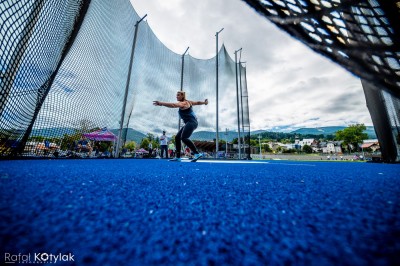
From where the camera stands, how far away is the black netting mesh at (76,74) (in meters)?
3.13

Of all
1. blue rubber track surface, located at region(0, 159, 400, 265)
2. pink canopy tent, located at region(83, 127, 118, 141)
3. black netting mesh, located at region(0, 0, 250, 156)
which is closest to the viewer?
blue rubber track surface, located at region(0, 159, 400, 265)

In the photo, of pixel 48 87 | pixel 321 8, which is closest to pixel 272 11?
pixel 321 8

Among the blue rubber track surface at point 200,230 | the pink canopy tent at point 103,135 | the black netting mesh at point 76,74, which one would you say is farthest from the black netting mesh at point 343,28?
the pink canopy tent at point 103,135

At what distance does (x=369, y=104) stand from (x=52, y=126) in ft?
32.3

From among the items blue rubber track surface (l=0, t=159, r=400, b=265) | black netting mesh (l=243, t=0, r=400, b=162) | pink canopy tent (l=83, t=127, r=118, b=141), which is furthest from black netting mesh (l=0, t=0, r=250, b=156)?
black netting mesh (l=243, t=0, r=400, b=162)

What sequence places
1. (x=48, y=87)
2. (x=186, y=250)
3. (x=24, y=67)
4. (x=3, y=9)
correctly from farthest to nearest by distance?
(x=48, y=87) < (x=24, y=67) < (x=3, y=9) < (x=186, y=250)

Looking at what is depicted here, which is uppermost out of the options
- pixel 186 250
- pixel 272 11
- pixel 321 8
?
pixel 272 11

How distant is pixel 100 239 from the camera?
477 mm

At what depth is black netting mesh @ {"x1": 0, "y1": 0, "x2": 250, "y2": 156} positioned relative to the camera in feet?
10.3

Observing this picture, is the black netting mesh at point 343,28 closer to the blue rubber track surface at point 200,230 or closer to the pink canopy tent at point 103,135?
the blue rubber track surface at point 200,230

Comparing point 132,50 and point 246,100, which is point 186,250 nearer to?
point 132,50

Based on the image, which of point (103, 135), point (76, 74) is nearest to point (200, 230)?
point (76, 74)

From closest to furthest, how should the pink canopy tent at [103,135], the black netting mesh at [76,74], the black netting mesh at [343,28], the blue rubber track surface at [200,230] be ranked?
the blue rubber track surface at [200,230] → the black netting mesh at [343,28] → the black netting mesh at [76,74] → the pink canopy tent at [103,135]

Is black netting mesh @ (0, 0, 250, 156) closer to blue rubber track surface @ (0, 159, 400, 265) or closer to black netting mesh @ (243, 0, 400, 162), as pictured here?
blue rubber track surface @ (0, 159, 400, 265)
